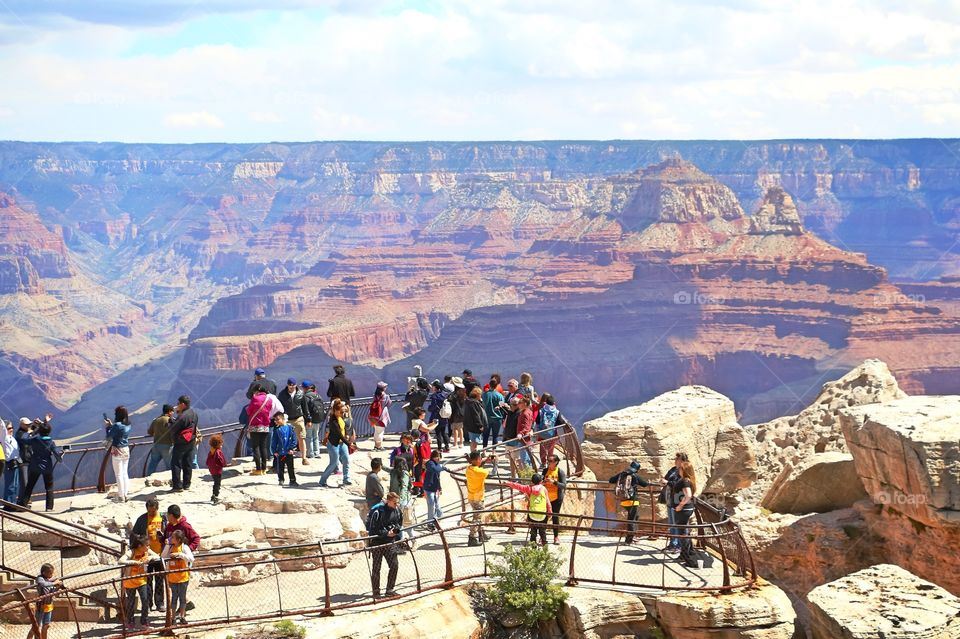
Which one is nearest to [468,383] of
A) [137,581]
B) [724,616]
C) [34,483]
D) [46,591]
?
[34,483]

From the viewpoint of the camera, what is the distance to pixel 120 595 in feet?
48.8

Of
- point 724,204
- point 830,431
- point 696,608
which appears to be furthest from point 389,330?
point 696,608

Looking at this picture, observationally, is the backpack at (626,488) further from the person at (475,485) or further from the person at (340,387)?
the person at (340,387)

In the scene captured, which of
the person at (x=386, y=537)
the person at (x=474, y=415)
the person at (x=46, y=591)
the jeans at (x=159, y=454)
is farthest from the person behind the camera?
the person at (x=474, y=415)

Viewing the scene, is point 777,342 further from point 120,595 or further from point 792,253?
point 120,595

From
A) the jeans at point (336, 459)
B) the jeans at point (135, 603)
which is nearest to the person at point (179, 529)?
the jeans at point (135, 603)

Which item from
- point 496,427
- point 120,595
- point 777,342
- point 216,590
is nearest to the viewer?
point 120,595

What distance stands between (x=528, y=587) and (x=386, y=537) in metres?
1.91

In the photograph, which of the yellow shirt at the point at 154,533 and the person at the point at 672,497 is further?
the person at the point at 672,497

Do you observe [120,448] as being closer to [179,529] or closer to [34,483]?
[34,483]

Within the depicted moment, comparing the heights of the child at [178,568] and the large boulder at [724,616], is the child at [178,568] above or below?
above

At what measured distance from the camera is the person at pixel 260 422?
21.4 m

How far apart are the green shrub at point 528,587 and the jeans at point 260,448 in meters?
7.01

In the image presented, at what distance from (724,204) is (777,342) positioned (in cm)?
3853
